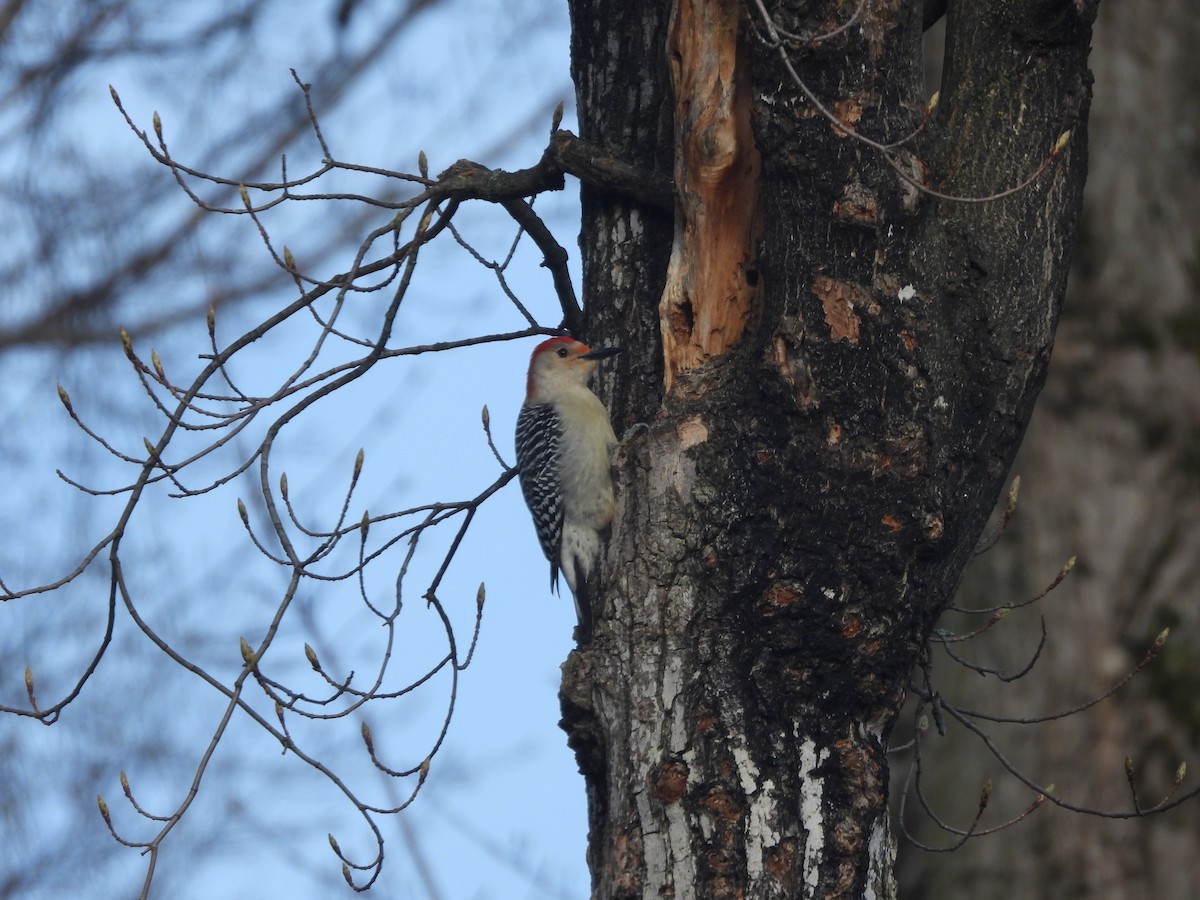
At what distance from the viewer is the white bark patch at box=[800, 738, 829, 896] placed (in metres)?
3.17

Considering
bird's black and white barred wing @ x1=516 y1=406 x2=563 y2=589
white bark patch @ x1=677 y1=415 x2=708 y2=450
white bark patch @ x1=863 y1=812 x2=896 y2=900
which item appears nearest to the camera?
white bark patch @ x1=863 y1=812 x2=896 y2=900

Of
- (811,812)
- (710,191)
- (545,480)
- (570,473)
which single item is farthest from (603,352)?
(811,812)

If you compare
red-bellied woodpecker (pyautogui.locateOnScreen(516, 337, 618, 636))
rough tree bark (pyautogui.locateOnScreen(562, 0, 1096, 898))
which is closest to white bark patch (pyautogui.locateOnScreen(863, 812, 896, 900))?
rough tree bark (pyautogui.locateOnScreen(562, 0, 1096, 898))

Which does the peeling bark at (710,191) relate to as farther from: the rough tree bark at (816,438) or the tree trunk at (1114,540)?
Result: the tree trunk at (1114,540)

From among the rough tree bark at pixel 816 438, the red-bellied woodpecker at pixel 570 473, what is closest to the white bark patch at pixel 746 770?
the rough tree bark at pixel 816 438

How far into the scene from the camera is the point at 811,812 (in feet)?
10.5

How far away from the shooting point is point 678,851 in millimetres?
3201

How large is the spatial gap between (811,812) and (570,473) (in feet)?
8.50

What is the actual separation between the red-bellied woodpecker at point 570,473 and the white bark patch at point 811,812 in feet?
7.07

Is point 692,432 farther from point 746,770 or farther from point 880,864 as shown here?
point 880,864

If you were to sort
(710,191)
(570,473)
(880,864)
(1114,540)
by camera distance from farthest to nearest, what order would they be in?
(1114,540), (570,473), (710,191), (880,864)

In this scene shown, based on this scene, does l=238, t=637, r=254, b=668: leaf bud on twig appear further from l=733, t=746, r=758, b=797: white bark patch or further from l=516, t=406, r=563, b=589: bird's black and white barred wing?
l=516, t=406, r=563, b=589: bird's black and white barred wing

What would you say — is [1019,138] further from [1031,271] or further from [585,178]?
[585,178]

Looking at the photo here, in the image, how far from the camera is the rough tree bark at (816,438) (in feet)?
10.7
